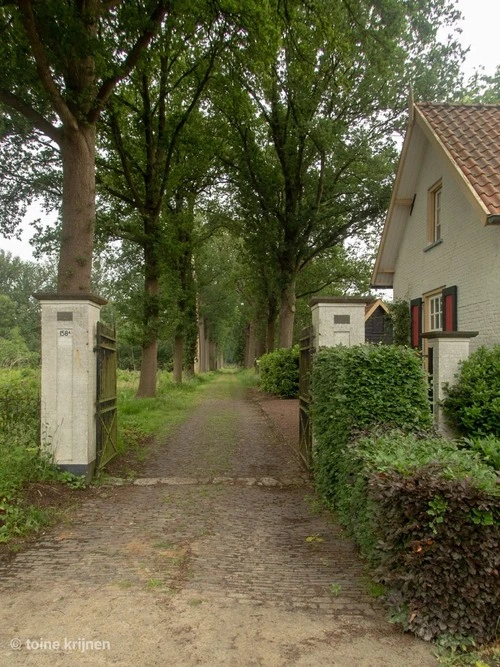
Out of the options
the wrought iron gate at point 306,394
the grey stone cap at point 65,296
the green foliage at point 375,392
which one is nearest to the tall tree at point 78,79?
the grey stone cap at point 65,296

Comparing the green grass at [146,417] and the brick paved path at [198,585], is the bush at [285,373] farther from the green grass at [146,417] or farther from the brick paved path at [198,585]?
the brick paved path at [198,585]

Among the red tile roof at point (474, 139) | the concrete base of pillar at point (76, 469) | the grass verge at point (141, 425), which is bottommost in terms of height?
the grass verge at point (141, 425)

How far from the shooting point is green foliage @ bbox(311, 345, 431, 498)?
5438 mm

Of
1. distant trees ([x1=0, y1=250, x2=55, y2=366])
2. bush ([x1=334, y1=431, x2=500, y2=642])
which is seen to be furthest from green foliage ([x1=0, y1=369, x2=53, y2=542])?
distant trees ([x1=0, y1=250, x2=55, y2=366])

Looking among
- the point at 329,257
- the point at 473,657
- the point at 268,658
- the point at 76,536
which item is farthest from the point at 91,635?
the point at 329,257

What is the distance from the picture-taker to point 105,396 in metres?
7.79

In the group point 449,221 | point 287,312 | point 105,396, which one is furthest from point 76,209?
point 287,312

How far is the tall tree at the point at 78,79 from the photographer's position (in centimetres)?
875

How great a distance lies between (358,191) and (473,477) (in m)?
20.4

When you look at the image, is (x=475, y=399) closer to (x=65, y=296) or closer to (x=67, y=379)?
(x=67, y=379)

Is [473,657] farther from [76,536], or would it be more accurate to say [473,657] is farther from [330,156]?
[330,156]

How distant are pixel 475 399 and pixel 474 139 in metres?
6.97

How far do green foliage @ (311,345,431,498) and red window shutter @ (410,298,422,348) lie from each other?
8.12m

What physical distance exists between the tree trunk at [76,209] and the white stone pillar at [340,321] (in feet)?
15.3
